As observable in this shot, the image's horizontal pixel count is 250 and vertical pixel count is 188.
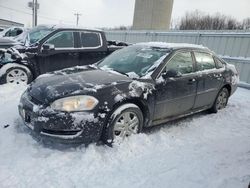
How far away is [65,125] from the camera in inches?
142

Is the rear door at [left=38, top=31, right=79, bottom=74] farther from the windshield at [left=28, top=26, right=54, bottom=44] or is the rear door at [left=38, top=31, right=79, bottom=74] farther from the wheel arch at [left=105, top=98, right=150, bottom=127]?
the wheel arch at [left=105, top=98, right=150, bottom=127]

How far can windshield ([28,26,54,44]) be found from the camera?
23.9 feet

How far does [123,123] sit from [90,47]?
4.28 m

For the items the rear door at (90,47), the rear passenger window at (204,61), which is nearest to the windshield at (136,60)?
the rear passenger window at (204,61)

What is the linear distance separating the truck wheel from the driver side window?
153 inches

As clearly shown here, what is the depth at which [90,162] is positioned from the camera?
3555 mm

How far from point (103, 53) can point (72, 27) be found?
1.16 m

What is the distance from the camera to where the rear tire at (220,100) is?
6098 millimetres

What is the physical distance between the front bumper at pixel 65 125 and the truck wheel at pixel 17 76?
335 cm

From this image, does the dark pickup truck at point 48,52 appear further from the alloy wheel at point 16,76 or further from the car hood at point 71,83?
the car hood at point 71,83

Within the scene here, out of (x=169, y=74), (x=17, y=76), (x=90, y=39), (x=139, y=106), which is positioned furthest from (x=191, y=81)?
(x=17, y=76)

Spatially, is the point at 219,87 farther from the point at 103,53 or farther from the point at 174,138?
the point at 103,53

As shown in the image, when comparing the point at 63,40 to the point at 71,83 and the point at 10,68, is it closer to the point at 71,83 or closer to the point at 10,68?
the point at 10,68

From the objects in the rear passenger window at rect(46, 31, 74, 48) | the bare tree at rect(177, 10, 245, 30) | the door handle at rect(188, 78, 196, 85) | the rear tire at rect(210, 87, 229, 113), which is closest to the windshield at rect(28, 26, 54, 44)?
the rear passenger window at rect(46, 31, 74, 48)
